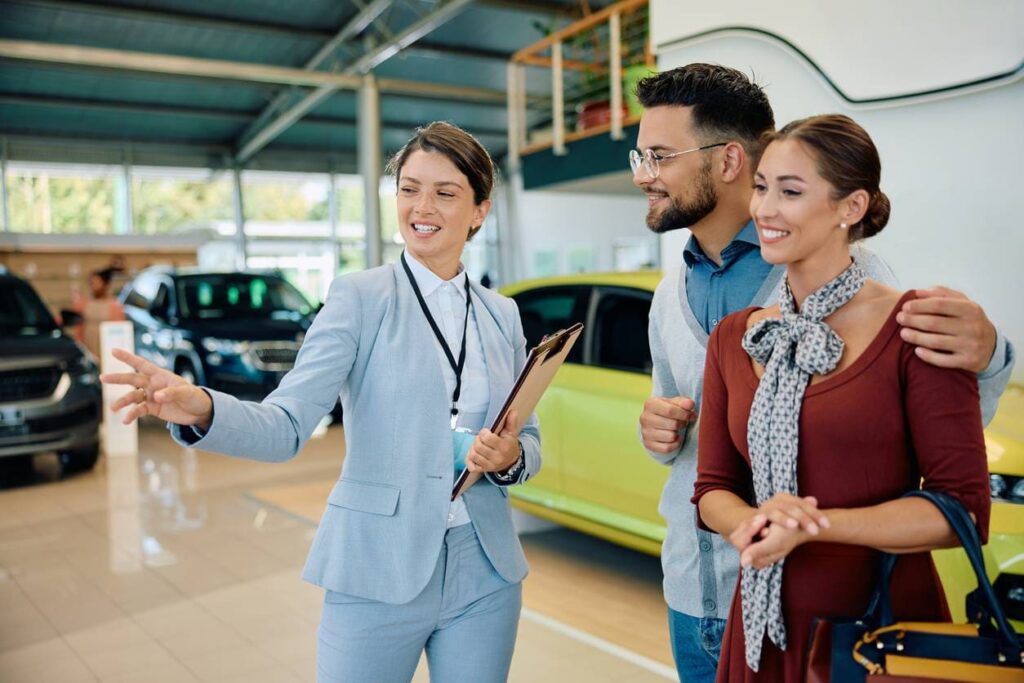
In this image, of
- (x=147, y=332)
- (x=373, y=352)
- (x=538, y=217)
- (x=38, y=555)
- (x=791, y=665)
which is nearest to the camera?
(x=791, y=665)

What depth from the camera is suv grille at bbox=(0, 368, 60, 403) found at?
6.73m

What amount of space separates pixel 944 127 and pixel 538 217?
18142 mm

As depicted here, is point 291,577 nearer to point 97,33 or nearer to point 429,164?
point 429,164

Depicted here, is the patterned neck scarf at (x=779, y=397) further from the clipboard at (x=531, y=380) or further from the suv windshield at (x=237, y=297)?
the suv windshield at (x=237, y=297)

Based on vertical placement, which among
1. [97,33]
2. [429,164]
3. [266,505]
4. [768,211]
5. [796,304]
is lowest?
[266,505]

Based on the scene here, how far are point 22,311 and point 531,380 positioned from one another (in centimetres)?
706

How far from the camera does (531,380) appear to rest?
1592 mm

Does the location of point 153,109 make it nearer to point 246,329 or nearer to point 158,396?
point 246,329

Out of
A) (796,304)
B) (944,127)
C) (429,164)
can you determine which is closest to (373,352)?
(429,164)

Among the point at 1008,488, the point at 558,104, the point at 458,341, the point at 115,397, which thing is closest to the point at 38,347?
the point at 115,397

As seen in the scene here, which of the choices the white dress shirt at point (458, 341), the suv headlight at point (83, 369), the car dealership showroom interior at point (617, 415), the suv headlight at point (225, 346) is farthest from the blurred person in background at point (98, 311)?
the white dress shirt at point (458, 341)

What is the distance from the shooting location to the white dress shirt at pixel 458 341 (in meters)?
1.79

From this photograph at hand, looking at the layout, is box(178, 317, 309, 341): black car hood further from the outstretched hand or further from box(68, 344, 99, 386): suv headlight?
the outstretched hand

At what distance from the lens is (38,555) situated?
522 cm
